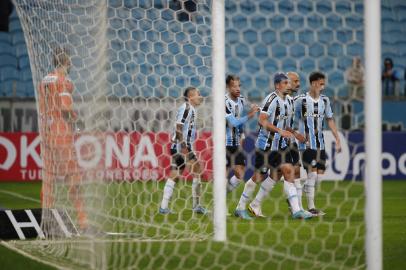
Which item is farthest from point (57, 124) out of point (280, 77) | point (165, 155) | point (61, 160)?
point (165, 155)

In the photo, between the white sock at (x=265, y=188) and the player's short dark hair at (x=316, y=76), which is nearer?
the player's short dark hair at (x=316, y=76)

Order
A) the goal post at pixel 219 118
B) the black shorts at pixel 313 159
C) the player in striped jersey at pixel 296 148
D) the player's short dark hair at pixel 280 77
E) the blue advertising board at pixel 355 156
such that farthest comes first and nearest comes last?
1. the blue advertising board at pixel 355 156
2. the black shorts at pixel 313 159
3. the player in striped jersey at pixel 296 148
4. the player's short dark hair at pixel 280 77
5. the goal post at pixel 219 118

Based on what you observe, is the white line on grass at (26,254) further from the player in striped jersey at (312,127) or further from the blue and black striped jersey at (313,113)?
the blue and black striped jersey at (313,113)

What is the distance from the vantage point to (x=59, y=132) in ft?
22.6

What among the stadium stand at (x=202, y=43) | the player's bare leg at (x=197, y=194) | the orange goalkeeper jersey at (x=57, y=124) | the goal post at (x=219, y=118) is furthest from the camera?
the player's bare leg at (x=197, y=194)

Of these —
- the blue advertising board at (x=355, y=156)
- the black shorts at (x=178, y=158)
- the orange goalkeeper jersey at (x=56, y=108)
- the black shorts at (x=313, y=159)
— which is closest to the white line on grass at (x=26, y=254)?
the orange goalkeeper jersey at (x=56, y=108)

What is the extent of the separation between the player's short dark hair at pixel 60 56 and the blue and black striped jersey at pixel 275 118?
111 inches

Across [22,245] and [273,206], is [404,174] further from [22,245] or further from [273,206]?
[22,245]

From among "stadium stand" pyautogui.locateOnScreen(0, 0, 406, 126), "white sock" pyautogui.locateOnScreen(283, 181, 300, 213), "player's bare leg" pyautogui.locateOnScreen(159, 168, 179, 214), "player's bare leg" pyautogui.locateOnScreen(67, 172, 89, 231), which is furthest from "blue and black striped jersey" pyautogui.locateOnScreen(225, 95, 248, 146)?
"player's bare leg" pyautogui.locateOnScreen(67, 172, 89, 231)

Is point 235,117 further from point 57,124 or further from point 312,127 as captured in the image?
point 57,124

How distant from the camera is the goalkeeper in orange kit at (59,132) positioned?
21.5ft

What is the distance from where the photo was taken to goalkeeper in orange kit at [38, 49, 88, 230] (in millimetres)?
6559

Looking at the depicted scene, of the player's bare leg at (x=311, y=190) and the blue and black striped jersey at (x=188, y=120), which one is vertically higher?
the blue and black striped jersey at (x=188, y=120)

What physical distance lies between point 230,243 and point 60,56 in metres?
1.95
